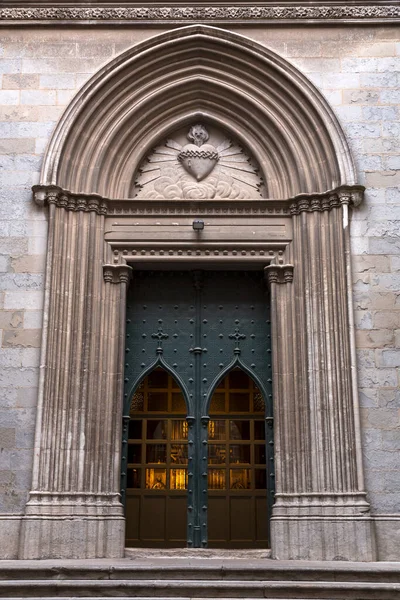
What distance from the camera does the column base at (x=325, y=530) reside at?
10219 mm

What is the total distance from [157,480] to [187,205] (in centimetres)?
449

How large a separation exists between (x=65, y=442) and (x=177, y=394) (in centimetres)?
316

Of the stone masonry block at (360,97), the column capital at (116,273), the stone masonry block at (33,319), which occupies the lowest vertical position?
the stone masonry block at (33,319)

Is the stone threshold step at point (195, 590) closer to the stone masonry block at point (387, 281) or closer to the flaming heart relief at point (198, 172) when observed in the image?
the stone masonry block at point (387, 281)

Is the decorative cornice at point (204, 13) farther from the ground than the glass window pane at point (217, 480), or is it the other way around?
the decorative cornice at point (204, 13)

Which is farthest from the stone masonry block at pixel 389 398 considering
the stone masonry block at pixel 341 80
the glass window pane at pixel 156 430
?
the stone masonry block at pixel 341 80

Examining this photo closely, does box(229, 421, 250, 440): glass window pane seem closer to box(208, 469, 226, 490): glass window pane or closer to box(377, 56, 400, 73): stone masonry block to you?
box(208, 469, 226, 490): glass window pane

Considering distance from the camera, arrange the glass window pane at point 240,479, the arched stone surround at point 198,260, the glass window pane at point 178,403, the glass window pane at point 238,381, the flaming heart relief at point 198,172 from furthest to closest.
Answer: the glass window pane at point 238,381, the glass window pane at point 178,403, the glass window pane at point 240,479, the flaming heart relief at point 198,172, the arched stone surround at point 198,260

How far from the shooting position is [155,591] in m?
8.16

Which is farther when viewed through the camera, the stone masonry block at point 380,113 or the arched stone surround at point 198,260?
the stone masonry block at point 380,113

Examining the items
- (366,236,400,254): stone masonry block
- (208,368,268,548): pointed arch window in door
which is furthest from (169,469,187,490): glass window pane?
(366,236,400,254): stone masonry block

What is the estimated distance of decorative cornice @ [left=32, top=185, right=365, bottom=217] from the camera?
1164 centimetres

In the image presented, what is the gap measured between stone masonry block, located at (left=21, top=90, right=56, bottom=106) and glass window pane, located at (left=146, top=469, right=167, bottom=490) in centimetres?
613

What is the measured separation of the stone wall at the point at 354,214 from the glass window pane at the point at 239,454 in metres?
2.54
